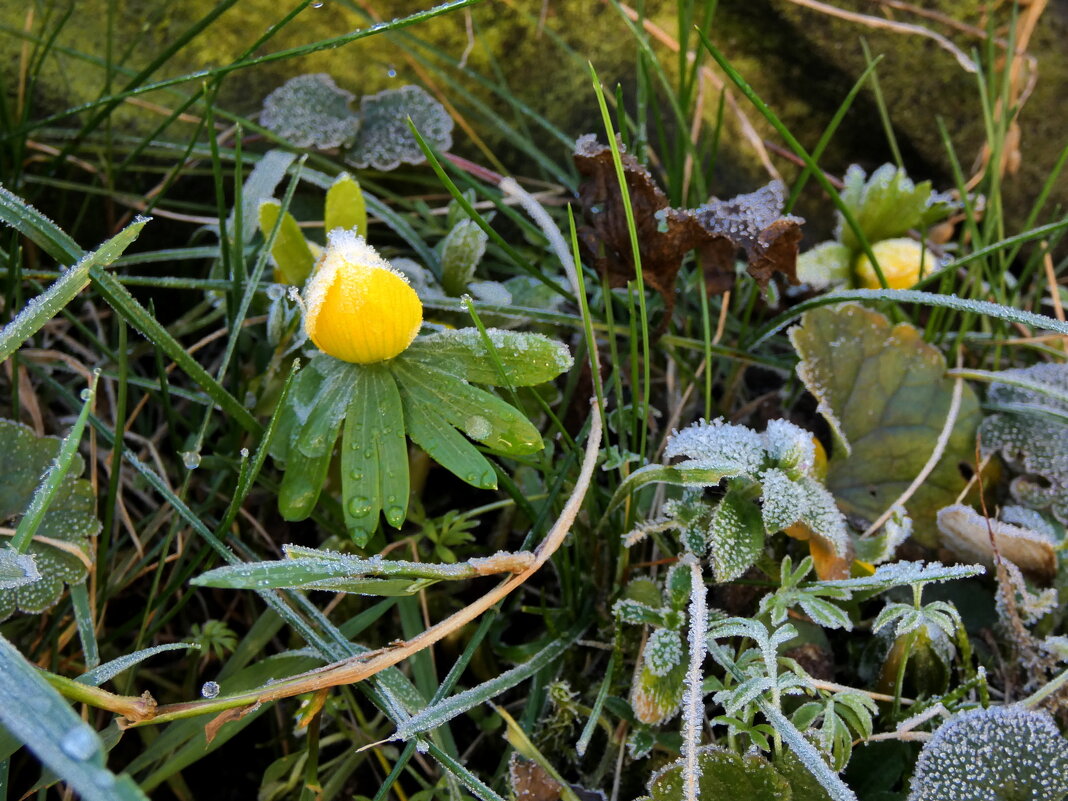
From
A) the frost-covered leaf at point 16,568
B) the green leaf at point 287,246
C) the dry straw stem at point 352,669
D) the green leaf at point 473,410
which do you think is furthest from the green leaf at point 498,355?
the frost-covered leaf at point 16,568

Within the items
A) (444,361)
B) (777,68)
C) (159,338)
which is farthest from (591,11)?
(159,338)

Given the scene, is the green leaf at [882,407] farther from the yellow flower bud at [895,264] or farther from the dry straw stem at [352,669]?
the dry straw stem at [352,669]

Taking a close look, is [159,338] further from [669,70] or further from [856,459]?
[669,70]

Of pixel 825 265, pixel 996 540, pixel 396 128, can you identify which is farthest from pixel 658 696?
pixel 396 128

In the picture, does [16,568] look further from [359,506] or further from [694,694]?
[694,694]

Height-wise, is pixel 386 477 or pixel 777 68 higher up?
pixel 777 68

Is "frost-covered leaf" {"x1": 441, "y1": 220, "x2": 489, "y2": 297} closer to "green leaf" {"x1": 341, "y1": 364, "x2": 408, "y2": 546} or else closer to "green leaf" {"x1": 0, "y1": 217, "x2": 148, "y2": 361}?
"green leaf" {"x1": 341, "y1": 364, "x2": 408, "y2": 546}

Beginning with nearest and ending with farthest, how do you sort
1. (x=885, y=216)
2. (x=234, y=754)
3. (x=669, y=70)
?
(x=234, y=754), (x=885, y=216), (x=669, y=70)
